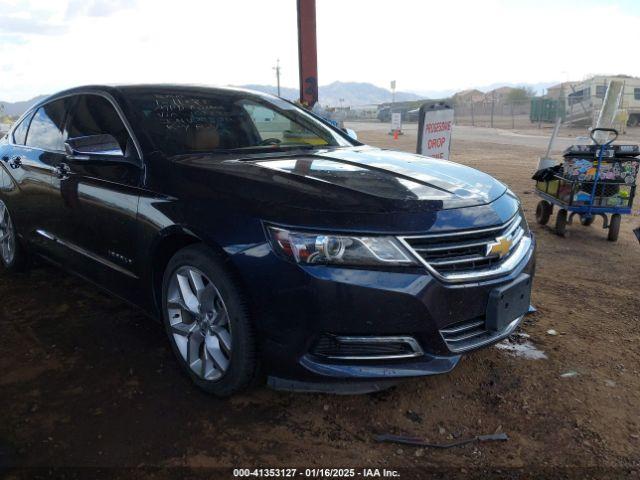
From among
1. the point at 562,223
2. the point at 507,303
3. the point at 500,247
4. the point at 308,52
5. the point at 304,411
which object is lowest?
the point at 562,223

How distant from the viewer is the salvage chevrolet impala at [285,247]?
6.99 feet

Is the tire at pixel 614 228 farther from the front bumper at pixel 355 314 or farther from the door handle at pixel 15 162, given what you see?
the door handle at pixel 15 162

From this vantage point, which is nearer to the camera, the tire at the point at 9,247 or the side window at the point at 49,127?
the side window at the point at 49,127

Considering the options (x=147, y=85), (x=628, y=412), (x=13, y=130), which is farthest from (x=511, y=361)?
(x=13, y=130)

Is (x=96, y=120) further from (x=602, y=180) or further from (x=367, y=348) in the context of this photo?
(x=602, y=180)

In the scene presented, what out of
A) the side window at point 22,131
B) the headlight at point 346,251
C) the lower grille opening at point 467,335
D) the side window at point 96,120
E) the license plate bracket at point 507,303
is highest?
the side window at point 96,120

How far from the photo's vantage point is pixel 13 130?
4512mm

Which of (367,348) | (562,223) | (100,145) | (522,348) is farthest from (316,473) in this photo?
(562,223)

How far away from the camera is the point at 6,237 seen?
4531mm

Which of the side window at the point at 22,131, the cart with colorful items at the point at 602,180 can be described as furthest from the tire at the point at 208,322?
the cart with colorful items at the point at 602,180

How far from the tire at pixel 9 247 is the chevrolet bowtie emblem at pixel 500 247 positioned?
381cm

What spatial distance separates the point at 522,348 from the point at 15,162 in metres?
3.93

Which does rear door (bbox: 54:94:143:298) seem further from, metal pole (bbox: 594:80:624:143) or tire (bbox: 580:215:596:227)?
metal pole (bbox: 594:80:624:143)

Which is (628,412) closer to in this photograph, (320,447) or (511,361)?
(511,361)
